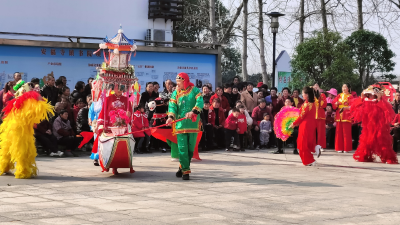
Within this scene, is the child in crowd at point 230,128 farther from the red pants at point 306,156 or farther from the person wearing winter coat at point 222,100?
the red pants at point 306,156

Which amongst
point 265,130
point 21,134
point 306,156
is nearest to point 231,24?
point 265,130

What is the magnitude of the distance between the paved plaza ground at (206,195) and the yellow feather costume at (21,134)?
232 mm

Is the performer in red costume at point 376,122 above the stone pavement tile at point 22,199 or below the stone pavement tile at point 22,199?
above

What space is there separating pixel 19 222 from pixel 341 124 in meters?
11.3

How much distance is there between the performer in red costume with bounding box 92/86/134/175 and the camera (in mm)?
9656

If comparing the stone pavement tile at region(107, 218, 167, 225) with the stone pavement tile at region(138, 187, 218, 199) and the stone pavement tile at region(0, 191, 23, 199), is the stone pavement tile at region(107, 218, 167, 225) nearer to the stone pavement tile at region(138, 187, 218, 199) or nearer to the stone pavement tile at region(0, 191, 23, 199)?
the stone pavement tile at region(138, 187, 218, 199)

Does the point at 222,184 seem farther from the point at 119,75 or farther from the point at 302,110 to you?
the point at 302,110

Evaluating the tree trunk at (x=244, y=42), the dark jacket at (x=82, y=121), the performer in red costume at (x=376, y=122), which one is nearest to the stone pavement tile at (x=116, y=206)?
the dark jacket at (x=82, y=121)

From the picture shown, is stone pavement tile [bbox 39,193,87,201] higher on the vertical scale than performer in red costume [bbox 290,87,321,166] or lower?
lower

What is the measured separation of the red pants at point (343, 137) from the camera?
15.4 m

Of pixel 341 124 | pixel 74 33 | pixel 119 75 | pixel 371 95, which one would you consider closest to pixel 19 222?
pixel 119 75

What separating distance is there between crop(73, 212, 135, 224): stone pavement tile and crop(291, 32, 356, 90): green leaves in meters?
18.6

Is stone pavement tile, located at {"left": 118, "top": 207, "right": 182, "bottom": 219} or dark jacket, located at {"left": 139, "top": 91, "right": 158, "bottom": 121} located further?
dark jacket, located at {"left": 139, "top": 91, "right": 158, "bottom": 121}

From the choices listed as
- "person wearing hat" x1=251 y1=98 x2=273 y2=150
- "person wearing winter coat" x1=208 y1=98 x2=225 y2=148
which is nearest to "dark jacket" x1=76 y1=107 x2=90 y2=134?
"person wearing winter coat" x1=208 y1=98 x2=225 y2=148
